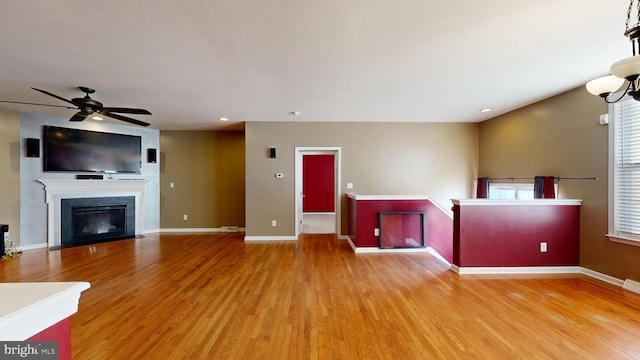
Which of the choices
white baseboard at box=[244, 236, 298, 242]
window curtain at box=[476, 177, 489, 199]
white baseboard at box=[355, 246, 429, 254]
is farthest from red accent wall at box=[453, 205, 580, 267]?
white baseboard at box=[244, 236, 298, 242]

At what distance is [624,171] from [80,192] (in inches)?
339

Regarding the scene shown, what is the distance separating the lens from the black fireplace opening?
498cm

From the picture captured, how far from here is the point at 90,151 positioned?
207 inches

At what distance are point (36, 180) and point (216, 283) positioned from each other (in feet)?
14.6

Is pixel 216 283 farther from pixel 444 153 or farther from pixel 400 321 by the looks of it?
pixel 444 153

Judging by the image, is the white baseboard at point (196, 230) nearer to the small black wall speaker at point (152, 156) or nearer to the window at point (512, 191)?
the small black wall speaker at point (152, 156)

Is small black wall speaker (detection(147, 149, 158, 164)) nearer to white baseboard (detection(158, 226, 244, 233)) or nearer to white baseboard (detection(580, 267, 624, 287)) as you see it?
white baseboard (detection(158, 226, 244, 233))

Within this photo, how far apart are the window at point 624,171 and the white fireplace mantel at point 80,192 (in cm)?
796

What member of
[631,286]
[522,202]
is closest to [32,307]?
[522,202]

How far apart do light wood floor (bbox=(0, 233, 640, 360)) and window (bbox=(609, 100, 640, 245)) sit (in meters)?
0.73

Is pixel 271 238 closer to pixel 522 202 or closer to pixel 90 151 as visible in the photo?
pixel 90 151

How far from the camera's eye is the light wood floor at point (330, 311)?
191cm

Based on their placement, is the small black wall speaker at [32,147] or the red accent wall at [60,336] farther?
the small black wall speaker at [32,147]

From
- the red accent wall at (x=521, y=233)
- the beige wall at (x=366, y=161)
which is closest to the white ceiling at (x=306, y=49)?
the beige wall at (x=366, y=161)
